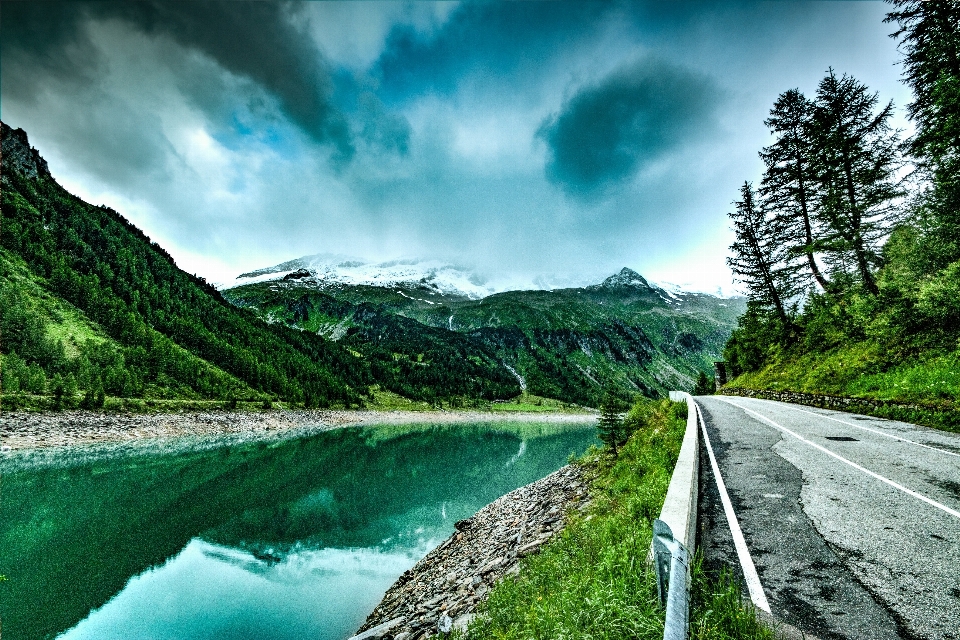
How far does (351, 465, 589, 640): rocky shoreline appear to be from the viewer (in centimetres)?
1014

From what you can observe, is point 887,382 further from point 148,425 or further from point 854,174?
point 148,425

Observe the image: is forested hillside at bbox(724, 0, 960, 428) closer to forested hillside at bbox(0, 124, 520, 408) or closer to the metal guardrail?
the metal guardrail

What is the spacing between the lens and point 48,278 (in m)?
102

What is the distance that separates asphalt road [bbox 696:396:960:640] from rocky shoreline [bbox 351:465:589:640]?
579cm

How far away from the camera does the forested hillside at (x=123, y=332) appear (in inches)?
2827

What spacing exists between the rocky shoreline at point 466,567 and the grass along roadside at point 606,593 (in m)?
1.69

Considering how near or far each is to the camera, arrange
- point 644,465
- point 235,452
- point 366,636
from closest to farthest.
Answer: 1. point 366,636
2. point 644,465
3. point 235,452

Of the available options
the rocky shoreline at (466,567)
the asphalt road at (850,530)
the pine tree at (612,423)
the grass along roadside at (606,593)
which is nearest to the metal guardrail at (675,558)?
the grass along roadside at (606,593)

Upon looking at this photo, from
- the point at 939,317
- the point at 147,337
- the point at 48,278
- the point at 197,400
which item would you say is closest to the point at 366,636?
the point at 939,317

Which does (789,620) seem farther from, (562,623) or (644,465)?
(644,465)

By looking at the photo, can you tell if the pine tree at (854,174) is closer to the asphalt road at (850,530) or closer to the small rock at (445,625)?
the asphalt road at (850,530)

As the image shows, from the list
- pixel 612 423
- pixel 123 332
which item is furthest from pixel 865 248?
pixel 123 332

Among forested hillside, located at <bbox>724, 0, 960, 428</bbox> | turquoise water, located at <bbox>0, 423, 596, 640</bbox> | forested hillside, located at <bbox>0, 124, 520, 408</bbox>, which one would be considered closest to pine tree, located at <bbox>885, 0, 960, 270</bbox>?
forested hillside, located at <bbox>724, 0, 960, 428</bbox>

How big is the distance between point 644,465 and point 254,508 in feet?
92.9
